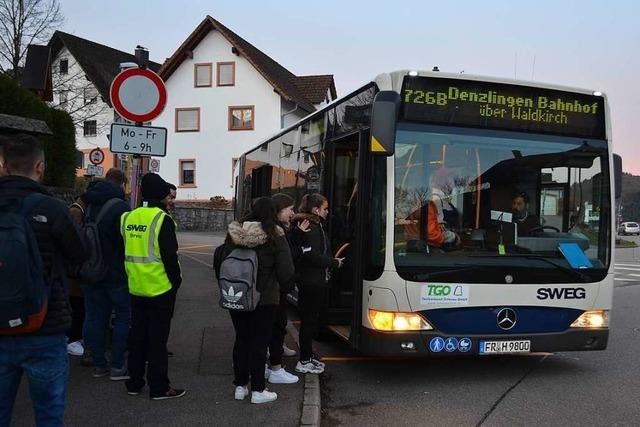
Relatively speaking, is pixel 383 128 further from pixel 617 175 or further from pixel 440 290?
pixel 617 175

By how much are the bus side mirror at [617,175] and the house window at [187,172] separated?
35.3 meters

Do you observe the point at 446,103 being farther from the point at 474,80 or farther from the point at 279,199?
the point at 279,199

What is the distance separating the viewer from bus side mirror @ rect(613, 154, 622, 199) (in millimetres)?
6123

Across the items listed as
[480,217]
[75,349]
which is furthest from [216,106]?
[480,217]

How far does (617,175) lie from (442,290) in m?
2.20

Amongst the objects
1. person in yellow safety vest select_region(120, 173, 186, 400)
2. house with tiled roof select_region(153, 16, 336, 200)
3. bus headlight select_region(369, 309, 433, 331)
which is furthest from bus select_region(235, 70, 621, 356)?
house with tiled roof select_region(153, 16, 336, 200)

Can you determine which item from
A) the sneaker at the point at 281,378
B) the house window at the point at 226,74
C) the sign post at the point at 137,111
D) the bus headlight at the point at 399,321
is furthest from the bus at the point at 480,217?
the house window at the point at 226,74

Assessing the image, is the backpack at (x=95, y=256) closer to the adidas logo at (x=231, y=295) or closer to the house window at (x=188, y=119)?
the adidas logo at (x=231, y=295)

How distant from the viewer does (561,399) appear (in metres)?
5.61

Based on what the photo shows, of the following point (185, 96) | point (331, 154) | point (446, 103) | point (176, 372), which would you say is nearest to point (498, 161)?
point (446, 103)

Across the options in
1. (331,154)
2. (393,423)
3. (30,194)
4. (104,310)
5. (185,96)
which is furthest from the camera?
(185,96)

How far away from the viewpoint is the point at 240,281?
478 centimetres

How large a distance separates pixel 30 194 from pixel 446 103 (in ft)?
12.5

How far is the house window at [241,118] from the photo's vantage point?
38.3 metres
